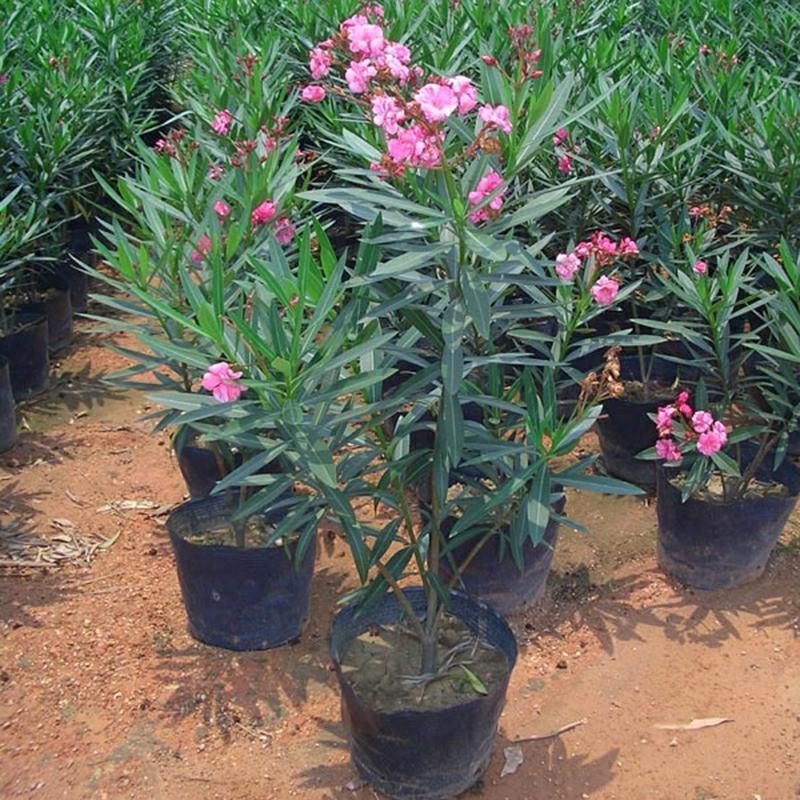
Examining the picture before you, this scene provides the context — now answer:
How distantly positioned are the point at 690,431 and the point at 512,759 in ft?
3.45

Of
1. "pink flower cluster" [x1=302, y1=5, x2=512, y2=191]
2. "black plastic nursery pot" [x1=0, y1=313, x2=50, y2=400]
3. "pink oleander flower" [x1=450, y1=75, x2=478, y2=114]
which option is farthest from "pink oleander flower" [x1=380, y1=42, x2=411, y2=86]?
"black plastic nursery pot" [x1=0, y1=313, x2=50, y2=400]

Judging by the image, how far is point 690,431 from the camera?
3.00 meters

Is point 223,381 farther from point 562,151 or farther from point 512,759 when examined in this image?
point 562,151

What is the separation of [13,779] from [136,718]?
0.33 meters

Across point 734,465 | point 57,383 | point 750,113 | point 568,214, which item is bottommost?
point 57,383

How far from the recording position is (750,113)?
12.4ft

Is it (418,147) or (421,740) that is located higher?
(418,147)

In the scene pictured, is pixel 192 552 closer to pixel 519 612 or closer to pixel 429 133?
pixel 519 612

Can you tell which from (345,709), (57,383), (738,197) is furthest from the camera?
(57,383)

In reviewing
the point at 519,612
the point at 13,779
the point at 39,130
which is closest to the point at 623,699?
the point at 519,612

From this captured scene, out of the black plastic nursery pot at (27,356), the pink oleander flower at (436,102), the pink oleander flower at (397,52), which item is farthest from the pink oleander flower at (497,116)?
the black plastic nursery pot at (27,356)

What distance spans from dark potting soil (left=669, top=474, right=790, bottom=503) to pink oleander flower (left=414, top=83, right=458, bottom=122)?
172 centimetres

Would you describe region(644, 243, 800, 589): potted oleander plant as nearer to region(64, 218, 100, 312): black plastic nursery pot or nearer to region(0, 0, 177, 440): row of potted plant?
region(0, 0, 177, 440): row of potted plant

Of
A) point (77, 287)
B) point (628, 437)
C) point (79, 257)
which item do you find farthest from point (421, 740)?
point (79, 257)
